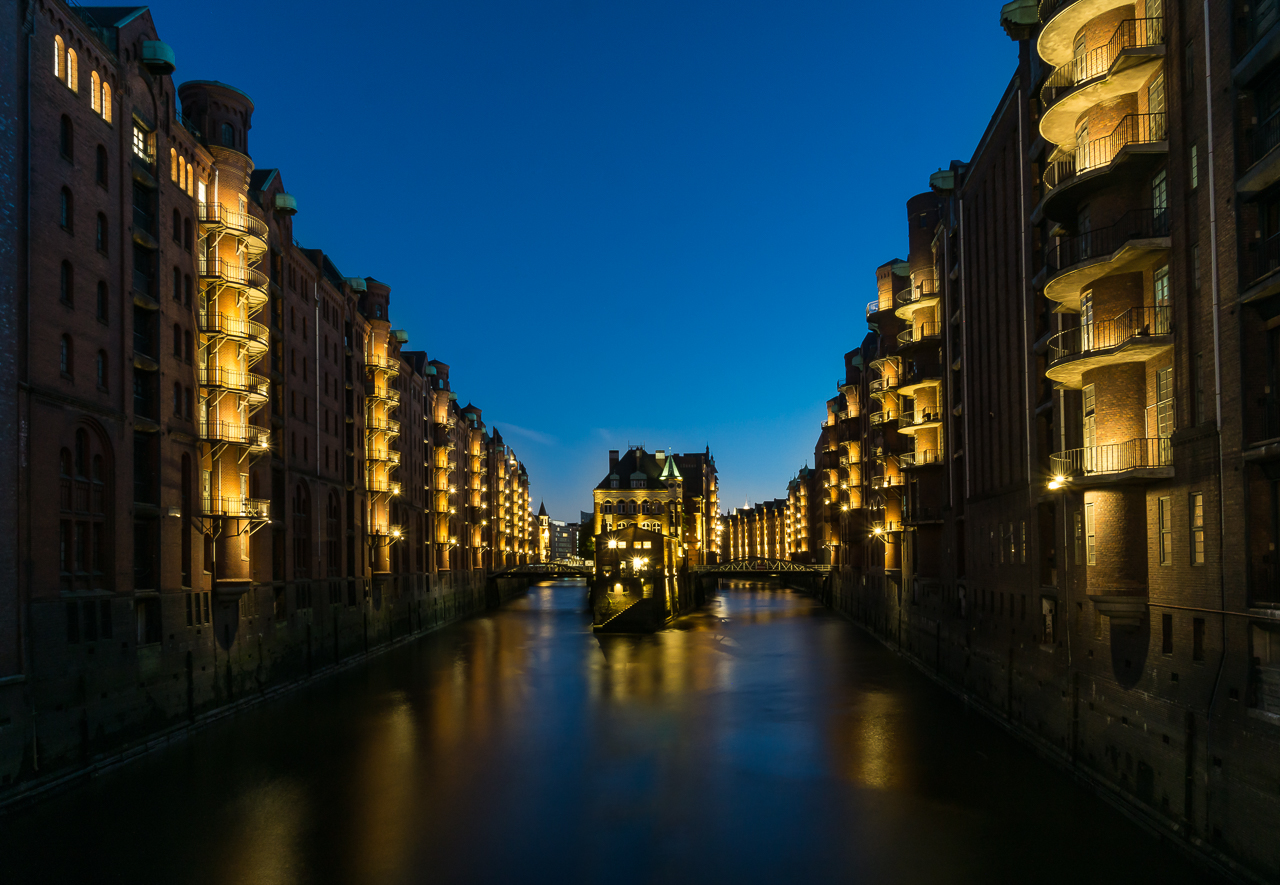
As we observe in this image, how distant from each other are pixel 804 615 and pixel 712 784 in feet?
255

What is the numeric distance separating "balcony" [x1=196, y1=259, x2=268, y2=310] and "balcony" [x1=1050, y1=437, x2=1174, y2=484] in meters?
34.0

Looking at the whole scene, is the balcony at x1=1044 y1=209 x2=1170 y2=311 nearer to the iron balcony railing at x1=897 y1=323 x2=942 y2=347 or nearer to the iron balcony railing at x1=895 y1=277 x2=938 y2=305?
the iron balcony railing at x1=897 y1=323 x2=942 y2=347

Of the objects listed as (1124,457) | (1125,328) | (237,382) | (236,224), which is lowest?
(1124,457)

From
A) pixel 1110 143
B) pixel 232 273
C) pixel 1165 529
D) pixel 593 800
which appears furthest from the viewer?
pixel 232 273

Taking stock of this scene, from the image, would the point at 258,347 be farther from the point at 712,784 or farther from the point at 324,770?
the point at 712,784

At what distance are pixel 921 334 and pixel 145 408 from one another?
39784mm

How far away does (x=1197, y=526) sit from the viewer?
22891 mm

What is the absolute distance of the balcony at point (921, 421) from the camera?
2186 inches

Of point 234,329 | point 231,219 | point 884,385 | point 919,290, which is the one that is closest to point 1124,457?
point 919,290

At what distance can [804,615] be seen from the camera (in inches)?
4250

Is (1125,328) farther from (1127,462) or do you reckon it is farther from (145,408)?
(145,408)

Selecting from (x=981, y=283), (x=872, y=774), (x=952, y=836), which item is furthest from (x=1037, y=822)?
(x=981, y=283)

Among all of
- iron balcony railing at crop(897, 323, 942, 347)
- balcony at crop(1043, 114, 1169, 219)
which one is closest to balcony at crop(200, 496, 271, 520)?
balcony at crop(1043, 114, 1169, 219)

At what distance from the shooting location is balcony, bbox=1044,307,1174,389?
2439 centimetres
